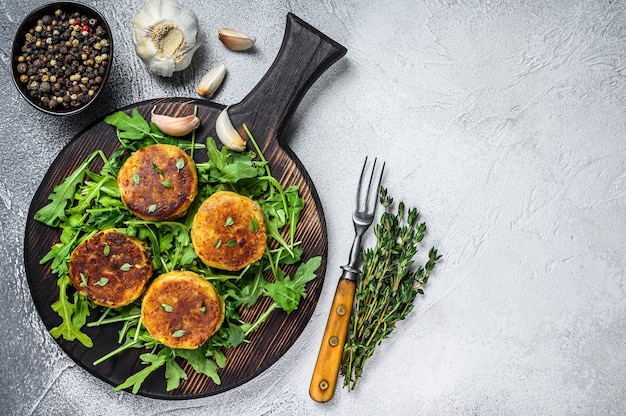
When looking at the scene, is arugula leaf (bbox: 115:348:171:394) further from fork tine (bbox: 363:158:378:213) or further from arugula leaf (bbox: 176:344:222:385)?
fork tine (bbox: 363:158:378:213)

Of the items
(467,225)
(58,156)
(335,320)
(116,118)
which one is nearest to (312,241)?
(335,320)

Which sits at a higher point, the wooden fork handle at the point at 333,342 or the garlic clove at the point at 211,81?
the garlic clove at the point at 211,81

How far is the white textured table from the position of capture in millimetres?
2576

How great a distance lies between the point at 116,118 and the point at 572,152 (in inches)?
78.4

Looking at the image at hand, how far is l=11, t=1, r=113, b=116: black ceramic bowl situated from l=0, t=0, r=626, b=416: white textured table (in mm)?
188

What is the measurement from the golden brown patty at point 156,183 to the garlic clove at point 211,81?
38 centimetres

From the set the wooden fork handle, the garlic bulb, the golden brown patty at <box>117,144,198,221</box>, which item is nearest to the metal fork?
the wooden fork handle

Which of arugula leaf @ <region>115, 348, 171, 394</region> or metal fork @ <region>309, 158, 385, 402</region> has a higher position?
metal fork @ <region>309, 158, 385, 402</region>

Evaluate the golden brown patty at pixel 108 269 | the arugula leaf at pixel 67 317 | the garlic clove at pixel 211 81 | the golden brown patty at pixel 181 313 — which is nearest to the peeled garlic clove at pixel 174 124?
the garlic clove at pixel 211 81

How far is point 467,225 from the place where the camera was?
8.68ft

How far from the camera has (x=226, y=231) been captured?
2242 mm

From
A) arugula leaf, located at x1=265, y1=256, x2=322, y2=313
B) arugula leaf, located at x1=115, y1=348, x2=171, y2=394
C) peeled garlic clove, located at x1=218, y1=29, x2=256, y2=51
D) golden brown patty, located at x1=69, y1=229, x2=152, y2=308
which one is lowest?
arugula leaf, located at x1=115, y1=348, x2=171, y2=394

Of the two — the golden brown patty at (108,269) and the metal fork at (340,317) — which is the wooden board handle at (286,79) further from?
the golden brown patty at (108,269)

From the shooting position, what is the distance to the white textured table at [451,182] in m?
2.58
